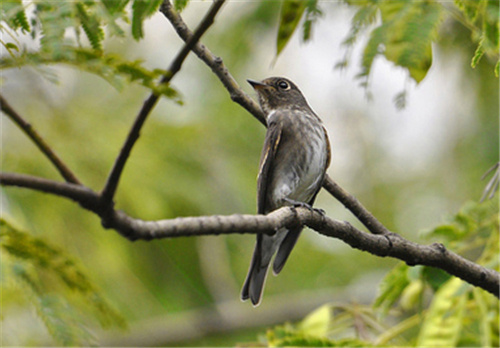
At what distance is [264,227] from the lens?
225 centimetres

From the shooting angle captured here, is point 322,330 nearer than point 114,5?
No

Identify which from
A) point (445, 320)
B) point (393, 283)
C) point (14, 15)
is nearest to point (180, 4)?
point (14, 15)

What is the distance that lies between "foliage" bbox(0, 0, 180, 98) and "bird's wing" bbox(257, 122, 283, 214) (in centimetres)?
208

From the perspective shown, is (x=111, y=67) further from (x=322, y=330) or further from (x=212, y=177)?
(x=212, y=177)

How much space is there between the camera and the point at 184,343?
7.14 m

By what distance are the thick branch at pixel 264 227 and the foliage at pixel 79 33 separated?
1.20 feet

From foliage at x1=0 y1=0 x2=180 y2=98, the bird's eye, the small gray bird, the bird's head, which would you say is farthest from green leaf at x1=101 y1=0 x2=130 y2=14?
the bird's eye

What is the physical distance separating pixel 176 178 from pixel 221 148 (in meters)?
1.60

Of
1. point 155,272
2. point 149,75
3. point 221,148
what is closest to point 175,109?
point 221,148

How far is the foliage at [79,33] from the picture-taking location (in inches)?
73.9

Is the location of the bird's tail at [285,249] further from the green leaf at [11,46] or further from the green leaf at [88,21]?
the green leaf at [11,46]

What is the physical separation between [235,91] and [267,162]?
110 centimetres

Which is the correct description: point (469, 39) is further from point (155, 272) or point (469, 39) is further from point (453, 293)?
point (155, 272)

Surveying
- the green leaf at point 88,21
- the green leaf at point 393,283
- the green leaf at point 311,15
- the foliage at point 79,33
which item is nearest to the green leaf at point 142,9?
the foliage at point 79,33
